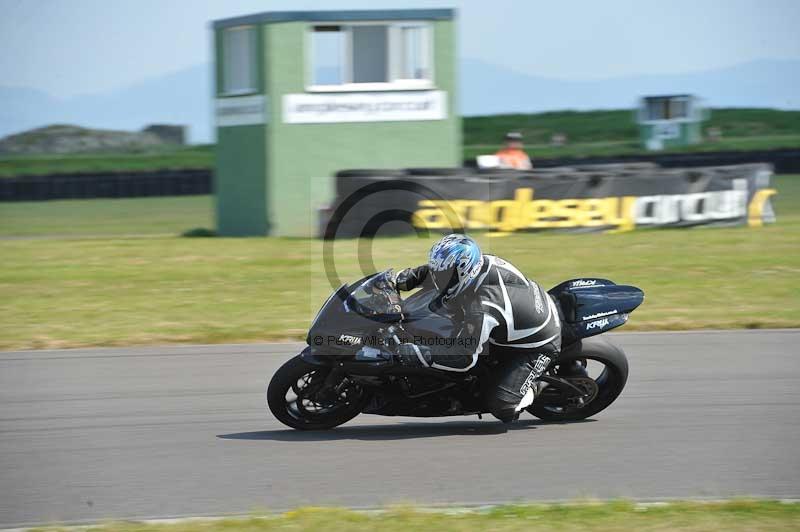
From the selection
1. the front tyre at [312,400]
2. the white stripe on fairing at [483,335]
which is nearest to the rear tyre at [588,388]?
the white stripe on fairing at [483,335]

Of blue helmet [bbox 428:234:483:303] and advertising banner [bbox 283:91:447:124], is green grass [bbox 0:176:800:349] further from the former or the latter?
advertising banner [bbox 283:91:447:124]

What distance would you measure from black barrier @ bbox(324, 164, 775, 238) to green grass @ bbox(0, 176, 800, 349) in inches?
13.8

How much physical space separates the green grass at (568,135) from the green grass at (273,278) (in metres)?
21.9

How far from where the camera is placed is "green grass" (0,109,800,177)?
40.5 meters

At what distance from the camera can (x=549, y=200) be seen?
16719 millimetres

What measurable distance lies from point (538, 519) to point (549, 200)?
12258 millimetres

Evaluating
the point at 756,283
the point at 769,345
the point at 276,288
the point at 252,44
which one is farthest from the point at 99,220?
the point at 769,345

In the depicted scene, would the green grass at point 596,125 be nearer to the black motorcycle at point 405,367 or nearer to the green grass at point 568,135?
the green grass at point 568,135

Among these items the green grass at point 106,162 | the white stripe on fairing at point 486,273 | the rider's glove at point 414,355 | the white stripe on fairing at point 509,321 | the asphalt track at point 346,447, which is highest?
the green grass at point 106,162

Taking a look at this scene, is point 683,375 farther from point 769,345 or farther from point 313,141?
point 313,141

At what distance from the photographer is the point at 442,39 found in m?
18.9

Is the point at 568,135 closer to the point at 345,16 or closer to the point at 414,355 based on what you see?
the point at 345,16

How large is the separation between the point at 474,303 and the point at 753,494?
6.40 ft

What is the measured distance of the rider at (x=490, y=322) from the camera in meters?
6.29
